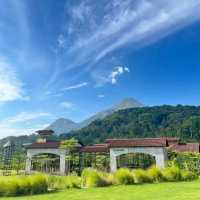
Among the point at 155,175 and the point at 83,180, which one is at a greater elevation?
the point at 155,175

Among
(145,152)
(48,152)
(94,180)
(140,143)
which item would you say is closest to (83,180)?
(94,180)

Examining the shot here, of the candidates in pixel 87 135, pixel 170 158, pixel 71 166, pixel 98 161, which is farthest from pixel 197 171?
pixel 87 135

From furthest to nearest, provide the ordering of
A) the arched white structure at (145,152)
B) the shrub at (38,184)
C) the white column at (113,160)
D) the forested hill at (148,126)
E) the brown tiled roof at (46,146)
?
the forested hill at (148,126), the brown tiled roof at (46,146), the white column at (113,160), the arched white structure at (145,152), the shrub at (38,184)

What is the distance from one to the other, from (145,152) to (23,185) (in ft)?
48.2

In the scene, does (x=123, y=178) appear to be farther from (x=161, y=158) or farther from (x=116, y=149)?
(x=116, y=149)

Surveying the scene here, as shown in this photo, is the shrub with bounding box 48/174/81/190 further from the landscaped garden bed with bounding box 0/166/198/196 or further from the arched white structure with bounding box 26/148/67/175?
the arched white structure with bounding box 26/148/67/175

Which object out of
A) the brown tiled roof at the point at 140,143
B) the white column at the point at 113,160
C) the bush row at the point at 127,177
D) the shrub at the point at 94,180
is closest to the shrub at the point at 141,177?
the bush row at the point at 127,177

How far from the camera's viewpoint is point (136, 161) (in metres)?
25.2

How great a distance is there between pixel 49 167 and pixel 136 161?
8756 mm

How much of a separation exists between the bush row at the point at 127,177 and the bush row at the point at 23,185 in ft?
6.87

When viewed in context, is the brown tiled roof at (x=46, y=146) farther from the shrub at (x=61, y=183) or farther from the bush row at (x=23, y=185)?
the bush row at (x=23, y=185)

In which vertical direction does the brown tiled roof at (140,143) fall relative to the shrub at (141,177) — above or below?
above

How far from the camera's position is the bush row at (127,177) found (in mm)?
12302

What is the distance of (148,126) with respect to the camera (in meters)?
63.3
